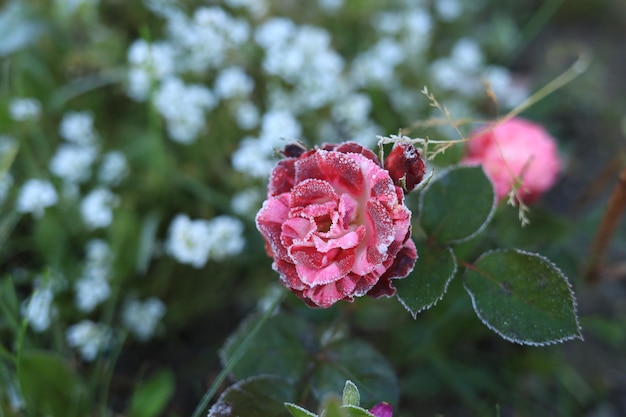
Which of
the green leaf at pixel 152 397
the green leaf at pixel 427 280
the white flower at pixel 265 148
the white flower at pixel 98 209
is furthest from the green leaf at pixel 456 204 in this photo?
the white flower at pixel 98 209

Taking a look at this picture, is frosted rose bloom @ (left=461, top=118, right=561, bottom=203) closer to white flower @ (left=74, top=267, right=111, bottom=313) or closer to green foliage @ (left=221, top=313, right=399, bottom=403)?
green foliage @ (left=221, top=313, right=399, bottom=403)

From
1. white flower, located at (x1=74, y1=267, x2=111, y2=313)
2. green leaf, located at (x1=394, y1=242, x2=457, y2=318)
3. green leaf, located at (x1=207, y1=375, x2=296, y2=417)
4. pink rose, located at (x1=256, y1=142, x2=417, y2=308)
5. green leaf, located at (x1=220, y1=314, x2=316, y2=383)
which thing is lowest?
white flower, located at (x1=74, y1=267, x2=111, y2=313)

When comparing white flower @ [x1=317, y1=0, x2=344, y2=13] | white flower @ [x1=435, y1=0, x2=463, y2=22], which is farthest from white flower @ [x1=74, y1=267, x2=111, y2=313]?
white flower @ [x1=435, y1=0, x2=463, y2=22]

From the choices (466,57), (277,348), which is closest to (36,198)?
(277,348)

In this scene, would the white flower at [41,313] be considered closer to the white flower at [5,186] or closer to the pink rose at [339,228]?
the white flower at [5,186]

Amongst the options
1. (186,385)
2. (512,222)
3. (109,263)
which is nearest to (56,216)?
(109,263)

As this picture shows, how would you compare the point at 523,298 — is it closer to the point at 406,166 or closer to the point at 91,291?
the point at 406,166
